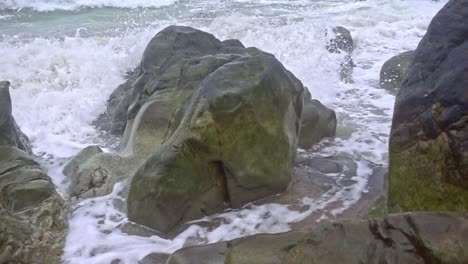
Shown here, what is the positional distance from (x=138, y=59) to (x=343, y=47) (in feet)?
11.9

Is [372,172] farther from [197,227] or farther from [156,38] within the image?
[156,38]

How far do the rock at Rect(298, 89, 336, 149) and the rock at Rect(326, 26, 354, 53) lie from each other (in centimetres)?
366

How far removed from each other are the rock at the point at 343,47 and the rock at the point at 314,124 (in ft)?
7.91

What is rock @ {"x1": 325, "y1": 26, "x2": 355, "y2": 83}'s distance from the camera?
7.95 meters

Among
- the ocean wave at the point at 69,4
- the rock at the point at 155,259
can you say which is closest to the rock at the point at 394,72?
the rock at the point at 155,259

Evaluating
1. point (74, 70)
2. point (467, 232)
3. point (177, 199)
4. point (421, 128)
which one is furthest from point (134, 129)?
point (74, 70)

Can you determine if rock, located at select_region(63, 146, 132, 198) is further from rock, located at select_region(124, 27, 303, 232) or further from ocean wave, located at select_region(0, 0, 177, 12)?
ocean wave, located at select_region(0, 0, 177, 12)

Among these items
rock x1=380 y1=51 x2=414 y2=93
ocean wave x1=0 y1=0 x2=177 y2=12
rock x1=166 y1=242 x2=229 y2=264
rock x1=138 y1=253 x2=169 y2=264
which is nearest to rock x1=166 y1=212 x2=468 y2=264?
rock x1=166 y1=242 x2=229 y2=264

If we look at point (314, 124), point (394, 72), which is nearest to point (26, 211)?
point (314, 124)

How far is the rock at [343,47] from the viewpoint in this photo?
7948mm

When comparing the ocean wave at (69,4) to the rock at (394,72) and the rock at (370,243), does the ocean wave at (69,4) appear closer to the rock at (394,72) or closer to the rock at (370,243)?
the rock at (394,72)

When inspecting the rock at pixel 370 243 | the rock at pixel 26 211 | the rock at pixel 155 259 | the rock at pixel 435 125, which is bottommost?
the rock at pixel 155 259

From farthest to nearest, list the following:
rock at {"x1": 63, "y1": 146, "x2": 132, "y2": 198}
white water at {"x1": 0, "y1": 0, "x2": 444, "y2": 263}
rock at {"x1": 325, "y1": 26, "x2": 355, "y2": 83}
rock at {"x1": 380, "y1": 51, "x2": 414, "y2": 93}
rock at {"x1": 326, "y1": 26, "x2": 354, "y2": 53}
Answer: rock at {"x1": 326, "y1": 26, "x2": 354, "y2": 53}
rock at {"x1": 325, "y1": 26, "x2": 355, "y2": 83}
rock at {"x1": 380, "y1": 51, "x2": 414, "y2": 93}
rock at {"x1": 63, "y1": 146, "x2": 132, "y2": 198}
white water at {"x1": 0, "y1": 0, "x2": 444, "y2": 263}

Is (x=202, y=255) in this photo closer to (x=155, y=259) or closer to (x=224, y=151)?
(x=155, y=259)
